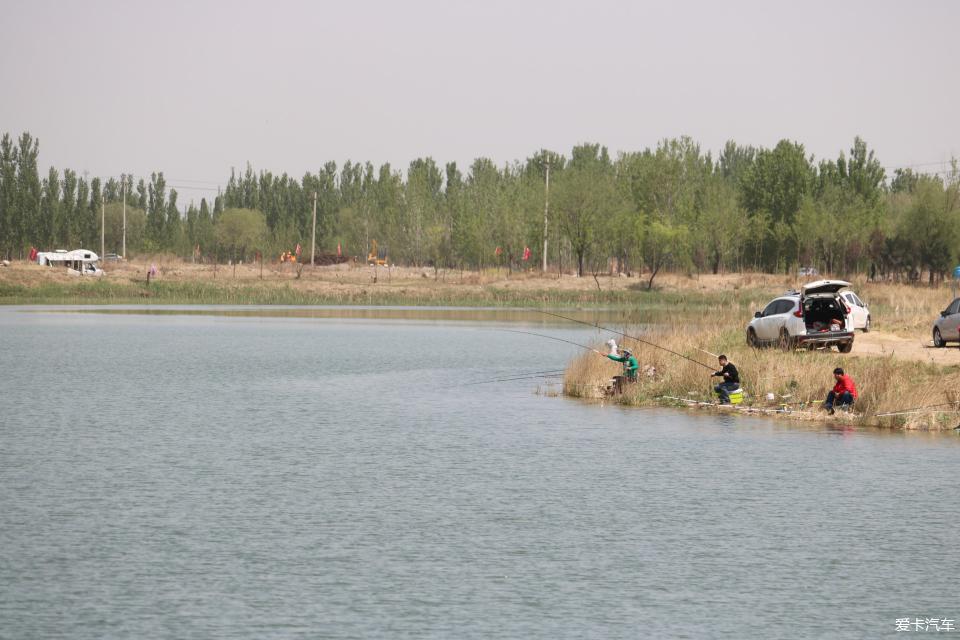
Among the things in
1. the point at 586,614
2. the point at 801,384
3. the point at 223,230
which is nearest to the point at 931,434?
the point at 801,384

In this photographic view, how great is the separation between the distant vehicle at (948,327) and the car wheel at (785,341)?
5779 millimetres

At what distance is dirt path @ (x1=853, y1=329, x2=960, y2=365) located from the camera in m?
37.0

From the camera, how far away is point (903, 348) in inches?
1620

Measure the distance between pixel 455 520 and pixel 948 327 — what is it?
25774 millimetres

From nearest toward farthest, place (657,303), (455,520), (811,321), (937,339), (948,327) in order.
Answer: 1. (455,520)
2. (811,321)
3. (948,327)
4. (937,339)
5. (657,303)

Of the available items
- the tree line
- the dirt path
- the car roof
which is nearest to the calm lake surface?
the car roof

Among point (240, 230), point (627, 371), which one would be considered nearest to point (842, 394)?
point (627, 371)

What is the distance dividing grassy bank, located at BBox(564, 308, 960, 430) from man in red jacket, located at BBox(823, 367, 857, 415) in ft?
0.89

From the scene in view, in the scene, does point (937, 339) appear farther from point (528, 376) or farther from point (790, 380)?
point (528, 376)

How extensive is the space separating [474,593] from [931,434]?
17.2 metres

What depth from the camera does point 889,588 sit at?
51.8ft

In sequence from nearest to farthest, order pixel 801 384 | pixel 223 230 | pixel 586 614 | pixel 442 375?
pixel 586 614 → pixel 801 384 → pixel 442 375 → pixel 223 230

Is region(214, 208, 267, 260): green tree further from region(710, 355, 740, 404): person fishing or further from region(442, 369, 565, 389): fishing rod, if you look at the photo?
region(710, 355, 740, 404): person fishing

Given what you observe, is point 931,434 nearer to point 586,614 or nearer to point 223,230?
point 586,614
